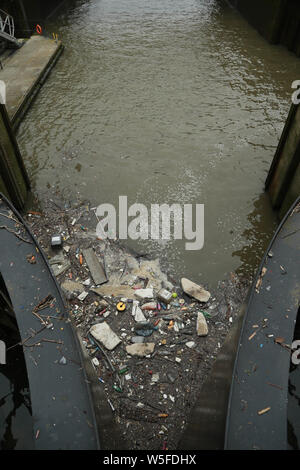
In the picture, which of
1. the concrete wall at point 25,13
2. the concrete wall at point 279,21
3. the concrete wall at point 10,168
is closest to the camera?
the concrete wall at point 10,168

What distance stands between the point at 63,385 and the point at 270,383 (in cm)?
163

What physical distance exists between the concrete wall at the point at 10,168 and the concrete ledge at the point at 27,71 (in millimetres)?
2803

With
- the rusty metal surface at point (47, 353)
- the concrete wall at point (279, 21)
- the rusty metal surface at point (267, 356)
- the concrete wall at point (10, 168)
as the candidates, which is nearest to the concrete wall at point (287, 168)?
the rusty metal surface at point (267, 356)

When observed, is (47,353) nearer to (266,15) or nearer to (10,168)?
(10,168)

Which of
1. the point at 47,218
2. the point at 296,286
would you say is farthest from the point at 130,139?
the point at 296,286

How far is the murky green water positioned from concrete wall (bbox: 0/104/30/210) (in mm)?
628

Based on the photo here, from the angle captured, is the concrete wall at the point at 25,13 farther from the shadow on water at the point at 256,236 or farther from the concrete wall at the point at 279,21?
the shadow on water at the point at 256,236

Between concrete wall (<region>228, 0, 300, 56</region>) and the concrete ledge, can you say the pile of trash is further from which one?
concrete wall (<region>228, 0, 300, 56</region>)

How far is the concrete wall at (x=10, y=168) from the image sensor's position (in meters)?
4.82

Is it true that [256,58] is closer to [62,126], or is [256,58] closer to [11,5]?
[62,126]

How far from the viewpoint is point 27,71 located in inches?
368

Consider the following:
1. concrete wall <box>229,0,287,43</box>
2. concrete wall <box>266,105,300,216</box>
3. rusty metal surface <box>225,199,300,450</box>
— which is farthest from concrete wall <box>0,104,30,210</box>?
concrete wall <box>229,0,287,43</box>
